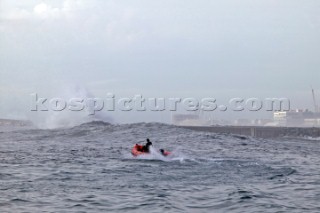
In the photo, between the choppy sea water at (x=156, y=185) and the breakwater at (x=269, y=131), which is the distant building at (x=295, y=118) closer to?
the breakwater at (x=269, y=131)

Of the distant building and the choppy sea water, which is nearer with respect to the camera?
the choppy sea water

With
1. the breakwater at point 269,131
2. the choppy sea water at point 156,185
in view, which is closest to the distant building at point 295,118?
the breakwater at point 269,131

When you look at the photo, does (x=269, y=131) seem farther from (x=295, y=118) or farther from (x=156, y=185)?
(x=295, y=118)

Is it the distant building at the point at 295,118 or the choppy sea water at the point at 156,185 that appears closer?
the choppy sea water at the point at 156,185

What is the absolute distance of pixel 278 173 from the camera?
73.6 ft

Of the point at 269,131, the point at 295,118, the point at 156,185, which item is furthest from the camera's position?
the point at 295,118

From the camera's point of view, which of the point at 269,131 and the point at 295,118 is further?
the point at 295,118

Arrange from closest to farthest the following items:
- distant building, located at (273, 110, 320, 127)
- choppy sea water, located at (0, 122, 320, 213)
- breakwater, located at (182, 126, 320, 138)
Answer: choppy sea water, located at (0, 122, 320, 213) → breakwater, located at (182, 126, 320, 138) → distant building, located at (273, 110, 320, 127)

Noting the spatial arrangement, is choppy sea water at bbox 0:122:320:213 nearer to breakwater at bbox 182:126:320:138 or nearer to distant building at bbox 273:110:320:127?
breakwater at bbox 182:126:320:138

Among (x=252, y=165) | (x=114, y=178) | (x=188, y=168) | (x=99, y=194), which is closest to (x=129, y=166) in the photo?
(x=188, y=168)

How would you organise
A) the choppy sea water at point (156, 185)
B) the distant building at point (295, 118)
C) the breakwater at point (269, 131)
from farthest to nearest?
the distant building at point (295, 118) → the breakwater at point (269, 131) → the choppy sea water at point (156, 185)

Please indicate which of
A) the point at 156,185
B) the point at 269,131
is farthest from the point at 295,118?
the point at 156,185

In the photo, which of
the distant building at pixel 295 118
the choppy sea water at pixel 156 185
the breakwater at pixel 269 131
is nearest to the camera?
the choppy sea water at pixel 156 185

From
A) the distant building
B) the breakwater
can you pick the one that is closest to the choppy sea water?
the breakwater
